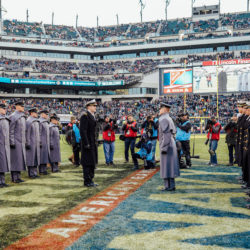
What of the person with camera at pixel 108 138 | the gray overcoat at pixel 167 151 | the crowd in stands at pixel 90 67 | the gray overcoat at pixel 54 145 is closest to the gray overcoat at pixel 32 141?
the gray overcoat at pixel 54 145

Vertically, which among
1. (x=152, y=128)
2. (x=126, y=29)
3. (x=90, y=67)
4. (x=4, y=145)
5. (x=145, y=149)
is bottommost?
(x=145, y=149)

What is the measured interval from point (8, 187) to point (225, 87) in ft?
111

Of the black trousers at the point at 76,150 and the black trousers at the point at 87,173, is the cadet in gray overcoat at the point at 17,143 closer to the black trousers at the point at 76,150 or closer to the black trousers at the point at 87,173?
the black trousers at the point at 87,173

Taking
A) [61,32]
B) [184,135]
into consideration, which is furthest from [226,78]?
[61,32]

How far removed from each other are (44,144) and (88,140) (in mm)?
2856

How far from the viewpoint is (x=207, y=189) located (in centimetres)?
700

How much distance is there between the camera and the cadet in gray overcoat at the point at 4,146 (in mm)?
7535

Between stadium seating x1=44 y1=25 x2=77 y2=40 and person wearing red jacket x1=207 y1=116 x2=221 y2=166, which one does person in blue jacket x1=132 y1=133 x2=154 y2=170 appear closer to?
person wearing red jacket x1=207 y1=116 x2=221 y2=166

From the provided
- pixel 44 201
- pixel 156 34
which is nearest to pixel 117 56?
pixel 156 34

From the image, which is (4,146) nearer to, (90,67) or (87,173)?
(87,173)

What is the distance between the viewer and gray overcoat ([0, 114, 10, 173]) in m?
7.52

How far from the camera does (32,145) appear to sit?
29.7 ft

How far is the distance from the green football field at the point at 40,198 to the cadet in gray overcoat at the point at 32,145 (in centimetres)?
36

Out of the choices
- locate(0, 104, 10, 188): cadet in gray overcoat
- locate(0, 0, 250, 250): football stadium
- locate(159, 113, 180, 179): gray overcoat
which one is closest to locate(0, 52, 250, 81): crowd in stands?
locate(0, 0, 250, 250): football stadium
